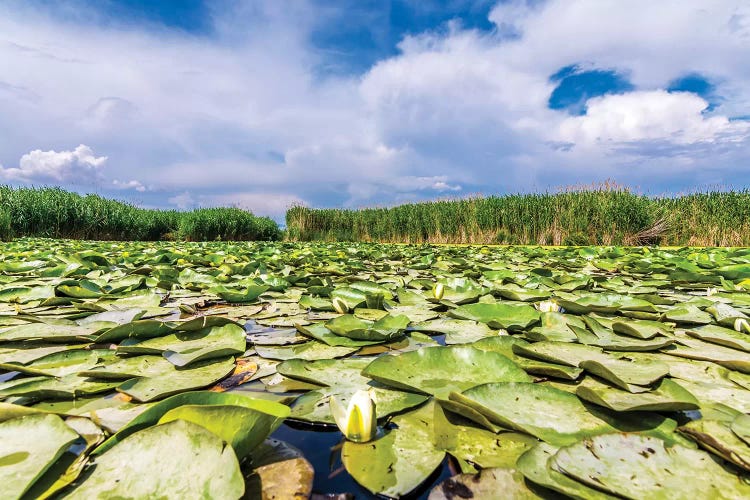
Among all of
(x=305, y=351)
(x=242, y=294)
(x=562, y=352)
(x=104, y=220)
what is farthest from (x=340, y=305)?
(x=104, y=220)

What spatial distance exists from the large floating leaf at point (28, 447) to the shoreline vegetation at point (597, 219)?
33.8ft

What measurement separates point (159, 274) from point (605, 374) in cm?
257

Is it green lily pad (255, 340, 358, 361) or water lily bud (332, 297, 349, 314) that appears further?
water lily bud (332, 297, 349, 314)

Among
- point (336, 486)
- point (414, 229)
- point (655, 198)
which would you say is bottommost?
point (336, 486)

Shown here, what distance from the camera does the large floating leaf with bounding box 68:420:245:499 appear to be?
20.2 inches

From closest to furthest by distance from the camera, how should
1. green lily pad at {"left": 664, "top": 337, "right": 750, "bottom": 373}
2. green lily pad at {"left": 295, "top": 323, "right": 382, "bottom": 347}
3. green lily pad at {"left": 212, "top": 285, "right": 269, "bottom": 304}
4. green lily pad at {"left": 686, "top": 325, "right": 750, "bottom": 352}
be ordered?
green lily pad at {"left": 664, "top": 337, "right": 750, "bottom": 373} < green lily pad at {"left": 686, "top": 325, "right": 750, "bottom": 352} < green lily pad at {"left": 295, "top": 323, "right": 382, "bottom": 347} < green lily pad at {"left": 212, "top": 285, "right": 269, "bottom": 304}

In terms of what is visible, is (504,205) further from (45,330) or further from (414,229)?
(45,330)

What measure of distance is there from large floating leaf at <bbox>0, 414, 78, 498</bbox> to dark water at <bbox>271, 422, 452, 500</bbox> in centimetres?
34

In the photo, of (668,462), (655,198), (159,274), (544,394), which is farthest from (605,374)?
(655,198)

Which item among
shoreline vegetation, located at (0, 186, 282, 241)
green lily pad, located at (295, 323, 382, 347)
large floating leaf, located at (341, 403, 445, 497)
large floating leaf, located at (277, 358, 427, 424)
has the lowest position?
large floating leaf, located at (341, 403, 445, 497)

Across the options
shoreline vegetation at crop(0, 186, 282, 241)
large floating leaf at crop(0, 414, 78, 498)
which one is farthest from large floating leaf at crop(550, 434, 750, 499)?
shoreline vegetation at crop(0, 186, 282, 241)

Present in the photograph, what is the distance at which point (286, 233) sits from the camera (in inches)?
645

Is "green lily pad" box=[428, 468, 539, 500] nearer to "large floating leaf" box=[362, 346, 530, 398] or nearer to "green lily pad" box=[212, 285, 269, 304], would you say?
"large floating leaf" box=[362, 346, 530, 398]

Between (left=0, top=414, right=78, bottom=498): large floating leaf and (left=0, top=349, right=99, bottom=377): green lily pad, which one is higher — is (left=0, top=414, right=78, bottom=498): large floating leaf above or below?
above
